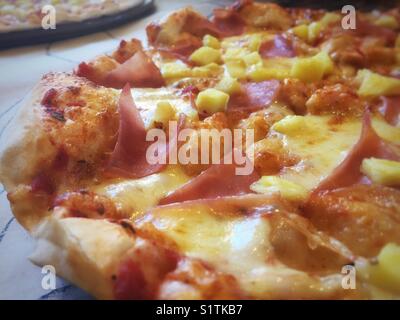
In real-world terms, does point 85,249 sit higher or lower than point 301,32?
lower

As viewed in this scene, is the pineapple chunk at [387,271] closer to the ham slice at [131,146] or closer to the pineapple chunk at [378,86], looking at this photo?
the ham slice at [131,146]

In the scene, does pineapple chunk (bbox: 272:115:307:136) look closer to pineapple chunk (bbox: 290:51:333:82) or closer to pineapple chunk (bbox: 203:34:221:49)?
pineapple chunk (bbox: 290:51:333:82)

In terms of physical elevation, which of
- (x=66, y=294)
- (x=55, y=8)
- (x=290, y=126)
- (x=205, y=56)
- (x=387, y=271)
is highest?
(x=55, y=8)

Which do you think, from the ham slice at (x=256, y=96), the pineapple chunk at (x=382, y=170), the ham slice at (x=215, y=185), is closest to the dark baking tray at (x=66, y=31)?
the ham slice at (x=256, y=96)

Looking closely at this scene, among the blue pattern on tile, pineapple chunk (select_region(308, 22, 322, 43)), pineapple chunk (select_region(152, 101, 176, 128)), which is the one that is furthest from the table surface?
pineapple chunk (select_region(308, 22, 322, 43))

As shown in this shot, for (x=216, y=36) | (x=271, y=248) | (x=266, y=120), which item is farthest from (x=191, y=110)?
(x=216, y=36)

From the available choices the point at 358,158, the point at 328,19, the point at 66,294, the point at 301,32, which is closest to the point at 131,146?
the point at 66,294

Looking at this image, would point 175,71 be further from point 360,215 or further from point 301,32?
point 360,215
